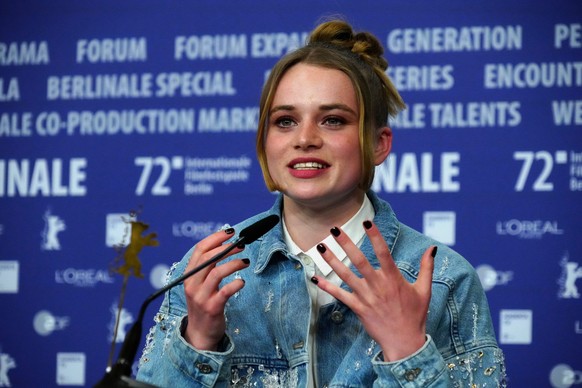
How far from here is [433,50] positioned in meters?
2.86

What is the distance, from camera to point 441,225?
2824 mm

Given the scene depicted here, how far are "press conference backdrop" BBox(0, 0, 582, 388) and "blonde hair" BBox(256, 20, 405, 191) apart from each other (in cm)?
124

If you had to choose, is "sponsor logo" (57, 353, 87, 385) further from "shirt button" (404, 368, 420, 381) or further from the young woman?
"shirt button" (404, 368, 420, 381)

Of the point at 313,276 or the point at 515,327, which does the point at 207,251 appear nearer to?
the point at 313,276

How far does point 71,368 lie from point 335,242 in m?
1.81

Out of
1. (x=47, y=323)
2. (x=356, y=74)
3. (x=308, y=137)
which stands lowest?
(x=47, y=323)

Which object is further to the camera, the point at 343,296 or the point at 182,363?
the point at 182,363

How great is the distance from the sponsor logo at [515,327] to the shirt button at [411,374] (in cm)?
158

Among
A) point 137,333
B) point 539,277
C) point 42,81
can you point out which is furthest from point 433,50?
point 137,333

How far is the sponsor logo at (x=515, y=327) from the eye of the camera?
2766mm

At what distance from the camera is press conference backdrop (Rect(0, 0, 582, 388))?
2768 millimetres

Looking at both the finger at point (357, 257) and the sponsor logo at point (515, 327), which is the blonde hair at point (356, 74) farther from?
the sponsor logo at point (515, 327)

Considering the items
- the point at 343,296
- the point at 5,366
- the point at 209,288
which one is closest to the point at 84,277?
the point at 5,366

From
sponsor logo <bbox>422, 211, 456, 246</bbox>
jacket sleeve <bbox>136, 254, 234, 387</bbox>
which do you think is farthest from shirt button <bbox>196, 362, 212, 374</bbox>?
sponsor logo <bbox>422, 211, 456, 246</bbox>
